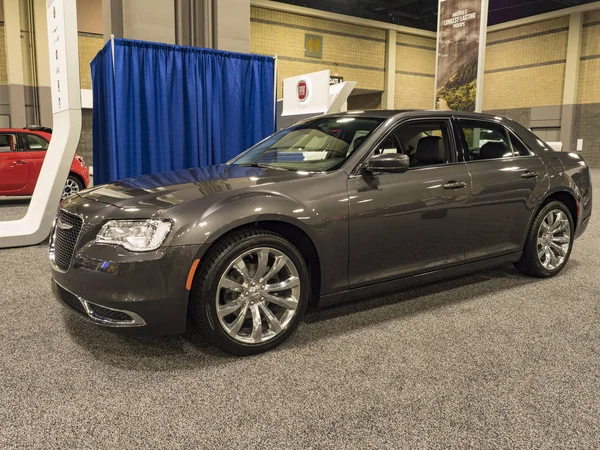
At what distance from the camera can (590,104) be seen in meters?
20.4

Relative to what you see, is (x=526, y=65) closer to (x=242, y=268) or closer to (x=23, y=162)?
(x=23, y=162)

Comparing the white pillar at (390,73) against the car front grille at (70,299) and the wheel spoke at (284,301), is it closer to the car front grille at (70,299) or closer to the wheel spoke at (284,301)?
the wheel spoke at (284,301)

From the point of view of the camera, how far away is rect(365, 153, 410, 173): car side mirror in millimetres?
3096

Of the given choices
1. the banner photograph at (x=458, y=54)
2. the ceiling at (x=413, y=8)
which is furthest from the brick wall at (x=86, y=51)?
the banner photograph at (x=458, y=54)

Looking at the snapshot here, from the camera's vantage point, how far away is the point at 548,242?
14.1ft

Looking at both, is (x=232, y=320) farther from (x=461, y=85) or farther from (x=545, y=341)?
(x=461, y=85)

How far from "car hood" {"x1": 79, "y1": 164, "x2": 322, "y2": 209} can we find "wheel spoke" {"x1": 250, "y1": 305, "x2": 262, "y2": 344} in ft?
2.16

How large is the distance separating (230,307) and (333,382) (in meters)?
0.65

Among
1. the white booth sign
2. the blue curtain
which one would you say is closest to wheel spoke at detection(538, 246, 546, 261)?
the blue curtain

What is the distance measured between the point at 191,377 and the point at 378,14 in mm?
21456

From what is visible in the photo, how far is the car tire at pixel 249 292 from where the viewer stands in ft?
8.77

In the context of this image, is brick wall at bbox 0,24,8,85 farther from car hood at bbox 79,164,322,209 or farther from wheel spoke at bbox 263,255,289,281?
wheel spoke at bbox 263,255,289,281

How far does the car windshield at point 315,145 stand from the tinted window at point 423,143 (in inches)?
7.7

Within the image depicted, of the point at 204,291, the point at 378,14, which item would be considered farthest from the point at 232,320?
the point at 378,14
